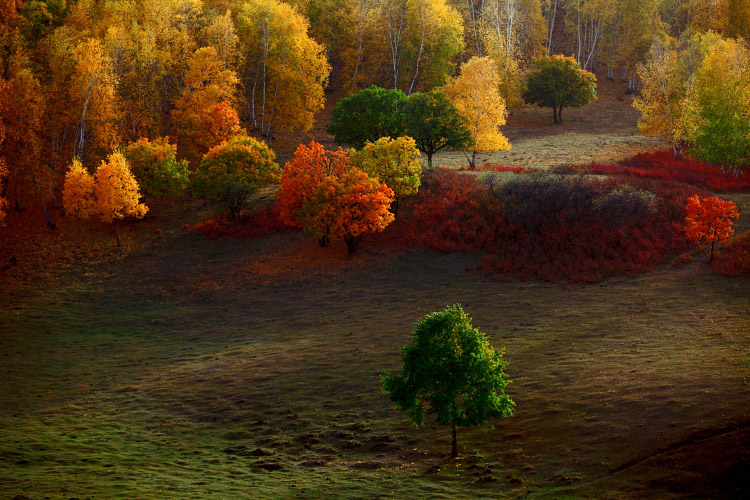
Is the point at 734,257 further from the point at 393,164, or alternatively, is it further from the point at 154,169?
the point at 154,169

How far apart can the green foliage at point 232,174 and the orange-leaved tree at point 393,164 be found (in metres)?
10.8

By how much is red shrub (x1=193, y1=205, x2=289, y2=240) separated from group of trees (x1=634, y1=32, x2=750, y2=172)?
4032cm

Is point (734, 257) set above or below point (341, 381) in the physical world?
above

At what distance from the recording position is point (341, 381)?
29672 millimetres

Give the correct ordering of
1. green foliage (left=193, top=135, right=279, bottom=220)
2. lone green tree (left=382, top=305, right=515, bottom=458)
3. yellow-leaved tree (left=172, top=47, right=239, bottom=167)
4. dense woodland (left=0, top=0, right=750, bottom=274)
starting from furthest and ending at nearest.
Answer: yellow-leaved tree (left=172, top=47, right=239, bottom=167) < dense woodland (left=0, top=0, right=750, bottom=274) < green foliage (left=193, top=135, right=279, bottom=220) < lone green tree (left=382, top=305, right=515, bottom=458)

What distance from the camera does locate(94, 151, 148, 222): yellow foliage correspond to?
55.6m

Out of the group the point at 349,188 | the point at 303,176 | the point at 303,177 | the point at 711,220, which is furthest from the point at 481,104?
the point at 711,220

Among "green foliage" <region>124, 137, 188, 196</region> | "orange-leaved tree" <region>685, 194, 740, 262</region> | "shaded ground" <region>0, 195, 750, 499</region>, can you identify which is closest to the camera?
"shaded ground" <region>0, 195, 750, 499</region>

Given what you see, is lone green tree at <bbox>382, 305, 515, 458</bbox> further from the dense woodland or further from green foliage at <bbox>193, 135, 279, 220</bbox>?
green foliage at <bbox>193, 135, 279, 220</bbox>

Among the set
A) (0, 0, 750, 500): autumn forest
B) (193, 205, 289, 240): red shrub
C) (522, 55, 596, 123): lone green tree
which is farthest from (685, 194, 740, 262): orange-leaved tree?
(522, 55, 596, 123): lone green tree

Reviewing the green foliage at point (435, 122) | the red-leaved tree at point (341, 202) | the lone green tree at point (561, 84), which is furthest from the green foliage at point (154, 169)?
the lone green tree at point (561, 84)

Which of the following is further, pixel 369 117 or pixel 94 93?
pixel 369 117

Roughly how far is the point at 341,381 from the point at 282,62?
58.8 meters

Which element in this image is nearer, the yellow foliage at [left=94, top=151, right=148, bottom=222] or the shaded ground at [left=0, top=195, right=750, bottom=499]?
the shaded ground at [left=0, top=195, right=750, bottom=499]
